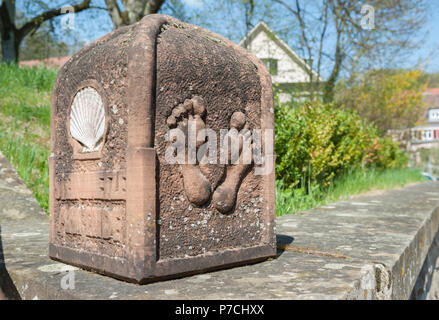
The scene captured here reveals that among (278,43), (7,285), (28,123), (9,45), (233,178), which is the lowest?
(7,285)

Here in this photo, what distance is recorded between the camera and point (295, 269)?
151cm

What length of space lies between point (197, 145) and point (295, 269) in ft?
1.91

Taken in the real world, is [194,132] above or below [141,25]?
below

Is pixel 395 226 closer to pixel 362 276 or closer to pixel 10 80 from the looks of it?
pixel 362 276

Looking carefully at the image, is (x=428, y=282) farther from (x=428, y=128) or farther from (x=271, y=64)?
(x=428, y=128)

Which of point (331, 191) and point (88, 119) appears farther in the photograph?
point (331, 191)

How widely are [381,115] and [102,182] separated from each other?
9503mm

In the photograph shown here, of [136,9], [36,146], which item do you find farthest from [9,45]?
[36,146]

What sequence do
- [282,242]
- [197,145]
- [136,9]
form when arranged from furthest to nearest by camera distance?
[136,9] < [282,242] < [197,145]

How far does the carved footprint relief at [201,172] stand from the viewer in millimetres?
1399

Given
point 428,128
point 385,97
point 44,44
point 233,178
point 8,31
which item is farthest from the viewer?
point 428,128

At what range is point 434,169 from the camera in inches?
603

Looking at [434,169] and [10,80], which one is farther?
[434,169]

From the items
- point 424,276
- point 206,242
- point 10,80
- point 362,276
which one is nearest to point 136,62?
point 206,242
